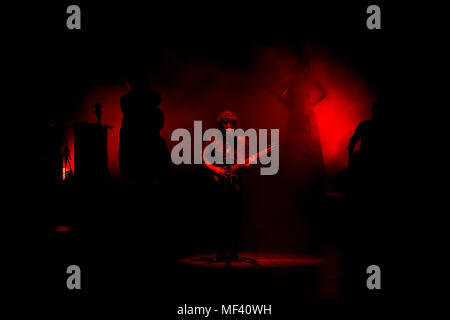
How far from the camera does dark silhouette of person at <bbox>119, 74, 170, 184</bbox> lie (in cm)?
569

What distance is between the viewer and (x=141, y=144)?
5.71 metres

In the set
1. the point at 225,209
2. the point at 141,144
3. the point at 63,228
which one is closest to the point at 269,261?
the point at 225,209

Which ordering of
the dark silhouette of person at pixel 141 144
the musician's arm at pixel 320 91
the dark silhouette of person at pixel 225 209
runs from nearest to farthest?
the dark silhouette of person at pixel 225 209, the dark silhouette of person at pixel 141 144, the musician's arm at pixel 320 91

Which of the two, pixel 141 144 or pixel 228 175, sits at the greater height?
pixel 141 144

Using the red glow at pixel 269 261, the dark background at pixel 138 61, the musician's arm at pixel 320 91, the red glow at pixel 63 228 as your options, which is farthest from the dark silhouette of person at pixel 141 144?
the musician's arm at pixel 320 91

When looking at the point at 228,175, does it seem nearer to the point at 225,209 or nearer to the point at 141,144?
the point at 225,209

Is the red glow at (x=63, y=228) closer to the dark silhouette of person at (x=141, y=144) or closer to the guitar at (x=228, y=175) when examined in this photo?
the dark silhouette of person at (x=141, y=144)

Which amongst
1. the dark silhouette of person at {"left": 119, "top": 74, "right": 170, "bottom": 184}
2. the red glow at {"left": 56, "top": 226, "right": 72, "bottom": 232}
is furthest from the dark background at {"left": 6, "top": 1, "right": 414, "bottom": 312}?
the dark silhouette of person at {"left": 119, "top": 74, "right": 170, "bottom": 184}

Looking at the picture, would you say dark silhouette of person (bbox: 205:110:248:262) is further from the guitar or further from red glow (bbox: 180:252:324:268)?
red glow (bbox: 180:252:324:268)

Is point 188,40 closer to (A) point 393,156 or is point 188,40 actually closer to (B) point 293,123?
(B) point 293,123

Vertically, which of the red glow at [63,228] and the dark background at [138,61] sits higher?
the dark background at [138,61]

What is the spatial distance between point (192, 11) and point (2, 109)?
2798mm

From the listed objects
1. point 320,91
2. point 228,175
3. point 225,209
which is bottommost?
point 225,209

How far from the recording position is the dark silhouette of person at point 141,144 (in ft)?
18.7
